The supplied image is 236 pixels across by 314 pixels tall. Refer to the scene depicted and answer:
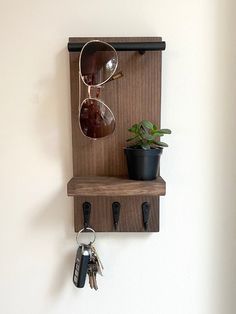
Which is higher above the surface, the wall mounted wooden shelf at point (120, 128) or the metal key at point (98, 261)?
the wall mounted wooden shelf at point (120, 128)

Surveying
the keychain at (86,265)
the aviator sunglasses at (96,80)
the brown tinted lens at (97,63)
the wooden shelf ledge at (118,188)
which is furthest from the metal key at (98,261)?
the brown tinted lens at (97,63)

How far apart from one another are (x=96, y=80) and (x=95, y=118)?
84 mm

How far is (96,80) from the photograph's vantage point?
68cm

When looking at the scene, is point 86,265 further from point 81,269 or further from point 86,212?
point 86,212

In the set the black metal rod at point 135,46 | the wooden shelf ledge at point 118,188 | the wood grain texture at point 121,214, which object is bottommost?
the wood grain texture at point 121,214

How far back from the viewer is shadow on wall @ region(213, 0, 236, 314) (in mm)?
→ 722

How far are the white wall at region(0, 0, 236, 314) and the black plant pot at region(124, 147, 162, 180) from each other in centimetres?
9

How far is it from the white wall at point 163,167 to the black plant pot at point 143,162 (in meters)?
0.09

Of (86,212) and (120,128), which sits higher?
(120,128)

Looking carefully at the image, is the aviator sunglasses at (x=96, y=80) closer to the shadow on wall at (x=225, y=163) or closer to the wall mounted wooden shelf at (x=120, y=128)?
the wall mounted wooden shelf at (x=120, y=128)

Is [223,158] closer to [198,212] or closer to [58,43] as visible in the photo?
[198,212]

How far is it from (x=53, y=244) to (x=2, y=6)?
23.2 inches

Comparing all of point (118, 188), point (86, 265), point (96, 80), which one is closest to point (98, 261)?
point (86, 265)

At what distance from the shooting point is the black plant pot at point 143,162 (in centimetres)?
66
